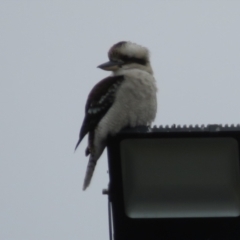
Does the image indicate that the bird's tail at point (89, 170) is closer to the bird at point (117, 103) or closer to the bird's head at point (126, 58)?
the bird at point (117, 103)

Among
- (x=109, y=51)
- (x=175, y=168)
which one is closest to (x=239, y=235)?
(x=175, y=168)

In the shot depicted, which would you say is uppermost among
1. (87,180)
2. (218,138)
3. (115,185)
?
(218,138)

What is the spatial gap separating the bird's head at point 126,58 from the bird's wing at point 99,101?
207 mm

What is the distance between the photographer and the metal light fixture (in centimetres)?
251

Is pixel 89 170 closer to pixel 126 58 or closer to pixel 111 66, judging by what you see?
pixel 111 66

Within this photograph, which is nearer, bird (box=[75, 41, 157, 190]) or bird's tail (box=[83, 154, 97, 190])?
bird's tail (box=[83, 154, 97, 190])

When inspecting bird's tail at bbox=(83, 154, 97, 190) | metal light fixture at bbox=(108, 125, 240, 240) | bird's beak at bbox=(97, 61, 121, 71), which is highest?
bird's beak at bbox=(97, 61, 121, 71)

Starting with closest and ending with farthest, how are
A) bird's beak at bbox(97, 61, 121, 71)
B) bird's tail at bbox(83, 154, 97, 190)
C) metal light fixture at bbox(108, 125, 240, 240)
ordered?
metal light fixture at bbox(108, 125, 240, 240)
bird's tail at bbox(83, 154, 97, 190)
bird's beak at bbox(97, 61, 121, 71)

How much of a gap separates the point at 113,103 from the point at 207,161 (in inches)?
80.1

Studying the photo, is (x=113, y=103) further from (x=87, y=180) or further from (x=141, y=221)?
(x=141, y=221)

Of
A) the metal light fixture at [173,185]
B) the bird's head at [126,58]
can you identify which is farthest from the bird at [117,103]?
the metal light fixture at [173,185]

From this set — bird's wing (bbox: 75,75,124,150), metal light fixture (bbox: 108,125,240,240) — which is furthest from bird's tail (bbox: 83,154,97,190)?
metal light fixture (bbox: 108,125,240,240)

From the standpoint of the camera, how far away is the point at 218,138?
2465 mm

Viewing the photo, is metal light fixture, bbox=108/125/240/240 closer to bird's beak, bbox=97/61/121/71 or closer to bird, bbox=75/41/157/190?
bird, bbox=75/41/157/190
